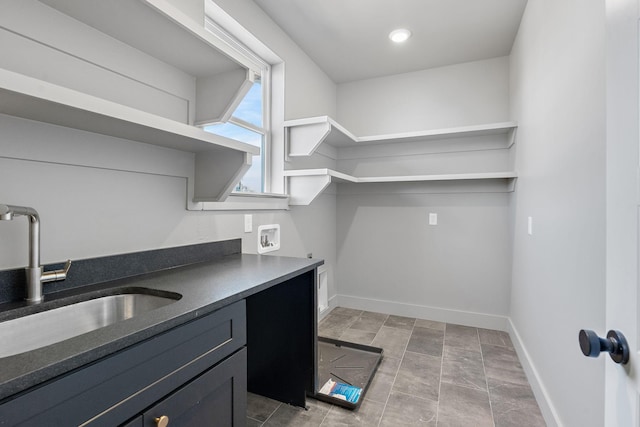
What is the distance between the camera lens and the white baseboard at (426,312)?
2918mm

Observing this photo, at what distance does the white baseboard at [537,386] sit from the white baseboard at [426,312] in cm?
35

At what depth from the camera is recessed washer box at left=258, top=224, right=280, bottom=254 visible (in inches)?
87.6

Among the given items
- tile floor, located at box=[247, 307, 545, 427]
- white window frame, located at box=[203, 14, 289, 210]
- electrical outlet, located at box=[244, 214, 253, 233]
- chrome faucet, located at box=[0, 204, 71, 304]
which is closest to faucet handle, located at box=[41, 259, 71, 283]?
chrome faucet, located at box=[0, 204, 71, 304]

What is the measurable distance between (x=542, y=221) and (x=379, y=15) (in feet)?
5.96

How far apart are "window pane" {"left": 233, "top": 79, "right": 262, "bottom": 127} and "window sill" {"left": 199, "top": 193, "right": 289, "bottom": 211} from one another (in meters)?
0.59

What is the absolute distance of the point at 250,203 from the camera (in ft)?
6.92

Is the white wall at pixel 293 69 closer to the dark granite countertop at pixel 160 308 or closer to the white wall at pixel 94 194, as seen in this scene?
the white wall at pixel 94 194

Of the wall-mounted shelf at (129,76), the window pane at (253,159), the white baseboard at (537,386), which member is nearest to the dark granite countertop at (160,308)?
the wall-mounted shelf at (129,76)

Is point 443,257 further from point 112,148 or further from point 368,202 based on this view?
point 112,148

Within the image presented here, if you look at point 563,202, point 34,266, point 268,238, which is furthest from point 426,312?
point 34,266

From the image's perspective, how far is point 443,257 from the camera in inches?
122

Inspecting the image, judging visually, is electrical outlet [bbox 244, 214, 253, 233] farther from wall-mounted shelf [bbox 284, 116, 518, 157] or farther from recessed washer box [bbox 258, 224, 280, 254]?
wall-mounted shelf [bbox 284, 116, 518, 157]

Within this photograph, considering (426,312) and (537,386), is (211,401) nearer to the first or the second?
(537,386)

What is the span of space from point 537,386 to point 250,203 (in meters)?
2.09
